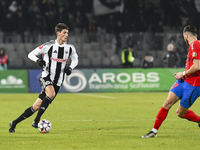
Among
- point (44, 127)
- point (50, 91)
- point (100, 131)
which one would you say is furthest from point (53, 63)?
point (100, 131)

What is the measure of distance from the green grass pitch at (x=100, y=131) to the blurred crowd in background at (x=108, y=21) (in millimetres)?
8803

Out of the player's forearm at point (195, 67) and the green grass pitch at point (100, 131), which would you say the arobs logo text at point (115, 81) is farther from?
the player's forearm at point (195, 67)

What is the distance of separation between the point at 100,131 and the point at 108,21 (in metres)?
16.4

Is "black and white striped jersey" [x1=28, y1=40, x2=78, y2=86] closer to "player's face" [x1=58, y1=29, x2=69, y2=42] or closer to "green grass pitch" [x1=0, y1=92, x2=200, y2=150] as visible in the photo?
"player's face" [x1=58, y1=29, x2=69, y2=42]

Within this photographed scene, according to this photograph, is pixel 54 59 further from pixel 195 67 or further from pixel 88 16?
pixel 88 16

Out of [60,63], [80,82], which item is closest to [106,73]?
[80,82]

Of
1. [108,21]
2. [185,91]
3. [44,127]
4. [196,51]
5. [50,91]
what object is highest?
[196,51]

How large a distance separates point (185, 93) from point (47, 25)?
54.6ft

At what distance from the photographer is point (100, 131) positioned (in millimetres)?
7918

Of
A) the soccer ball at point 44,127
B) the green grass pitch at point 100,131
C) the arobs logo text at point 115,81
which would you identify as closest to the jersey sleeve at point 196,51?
the green grass pitch at point 100,131

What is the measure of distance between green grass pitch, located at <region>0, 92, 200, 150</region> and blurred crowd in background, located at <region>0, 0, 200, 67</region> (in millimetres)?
8803

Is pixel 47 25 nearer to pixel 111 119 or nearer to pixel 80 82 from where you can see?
pixel 80 82

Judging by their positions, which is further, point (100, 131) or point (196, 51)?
point (100, 131)

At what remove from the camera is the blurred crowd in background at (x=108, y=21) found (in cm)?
2120
